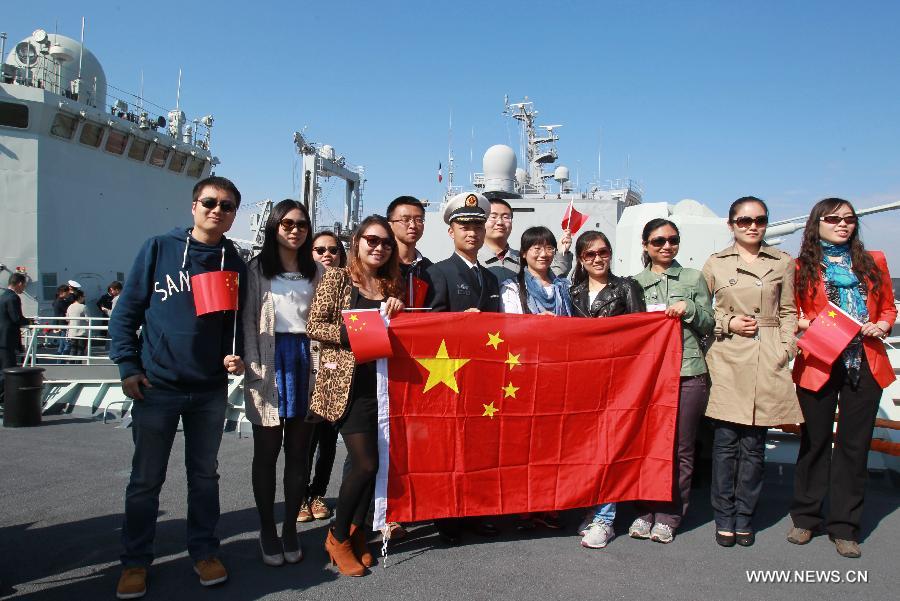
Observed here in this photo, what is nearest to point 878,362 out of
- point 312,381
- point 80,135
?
point 312,381

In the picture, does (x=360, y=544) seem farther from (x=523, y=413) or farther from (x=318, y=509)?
(x=523, y=413)

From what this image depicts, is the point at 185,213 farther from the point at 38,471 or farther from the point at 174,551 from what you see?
the point at 174,551

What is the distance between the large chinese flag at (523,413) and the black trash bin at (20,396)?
6.00 metres

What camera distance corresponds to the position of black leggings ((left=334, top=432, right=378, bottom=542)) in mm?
3064

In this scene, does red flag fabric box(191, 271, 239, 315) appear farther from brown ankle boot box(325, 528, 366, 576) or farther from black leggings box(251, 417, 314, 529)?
brown ankle boot box(325, 528, 366, 576)

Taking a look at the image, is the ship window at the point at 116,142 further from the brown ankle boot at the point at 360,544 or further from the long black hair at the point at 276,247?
the brown ankle boot at the point at 360,544

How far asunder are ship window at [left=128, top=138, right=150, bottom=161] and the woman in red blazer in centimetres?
1946

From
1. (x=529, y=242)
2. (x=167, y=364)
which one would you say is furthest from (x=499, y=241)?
(x=167, y=364)

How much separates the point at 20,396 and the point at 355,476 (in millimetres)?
5969

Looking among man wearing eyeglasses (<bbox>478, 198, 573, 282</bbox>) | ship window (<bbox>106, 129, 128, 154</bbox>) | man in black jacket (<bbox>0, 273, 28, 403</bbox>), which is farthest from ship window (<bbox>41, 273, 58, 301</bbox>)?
man wearing eyeglasses (<bbox>478, 198, 573, 282</bbox>)

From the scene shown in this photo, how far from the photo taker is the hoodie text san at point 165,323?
110 inches

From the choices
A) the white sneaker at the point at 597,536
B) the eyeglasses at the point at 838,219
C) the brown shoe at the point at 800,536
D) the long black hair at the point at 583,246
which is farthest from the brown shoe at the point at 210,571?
the eyeglasses at the point at 838,219

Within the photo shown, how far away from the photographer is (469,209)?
3.59m

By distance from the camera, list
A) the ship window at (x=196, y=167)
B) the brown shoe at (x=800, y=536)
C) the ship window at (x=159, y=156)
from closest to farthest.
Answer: the brown shoe at (x=800, y=536) → the ship window at (x=159, y=156) → the ship window at (x=196, y=167)
